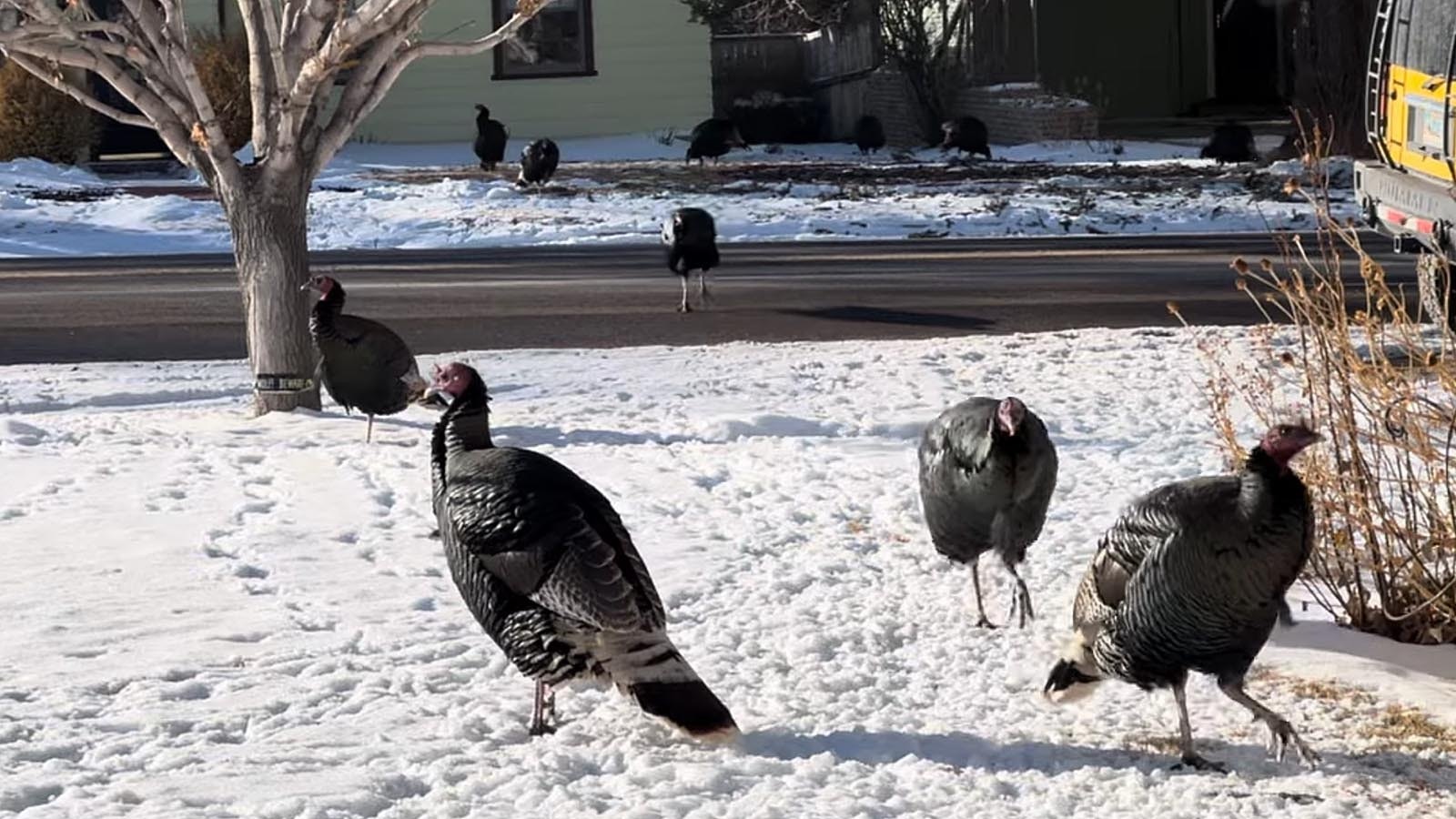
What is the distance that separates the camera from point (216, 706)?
566 cm

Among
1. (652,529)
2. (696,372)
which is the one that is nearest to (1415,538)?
(652,529)

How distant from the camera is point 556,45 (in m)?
33.4

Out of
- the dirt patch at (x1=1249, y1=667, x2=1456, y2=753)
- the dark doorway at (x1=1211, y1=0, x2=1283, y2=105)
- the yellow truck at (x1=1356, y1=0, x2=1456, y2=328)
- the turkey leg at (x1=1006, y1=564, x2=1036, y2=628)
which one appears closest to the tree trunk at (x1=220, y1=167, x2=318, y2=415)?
the turkey leg at (x1=1006, y1=564, x2=1036, y2=628)

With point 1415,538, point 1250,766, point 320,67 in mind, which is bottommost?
point 1250,766

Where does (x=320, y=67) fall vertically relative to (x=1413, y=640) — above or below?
above

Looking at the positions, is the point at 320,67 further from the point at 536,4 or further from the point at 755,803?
the point at 755,803

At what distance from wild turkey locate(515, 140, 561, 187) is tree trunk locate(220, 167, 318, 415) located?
45.3ft

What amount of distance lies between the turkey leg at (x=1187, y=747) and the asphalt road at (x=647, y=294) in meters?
7.95

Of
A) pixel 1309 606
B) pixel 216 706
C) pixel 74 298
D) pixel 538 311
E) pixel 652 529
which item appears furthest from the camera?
pixel 74 298

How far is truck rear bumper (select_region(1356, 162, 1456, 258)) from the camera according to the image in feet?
33.3

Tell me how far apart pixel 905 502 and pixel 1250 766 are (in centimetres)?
318

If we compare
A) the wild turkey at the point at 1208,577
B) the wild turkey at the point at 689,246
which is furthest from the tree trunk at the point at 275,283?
the wild turkey at the point at 1208,577

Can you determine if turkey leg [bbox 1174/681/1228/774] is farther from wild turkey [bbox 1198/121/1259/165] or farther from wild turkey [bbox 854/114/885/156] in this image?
wild turkey [bbox 854/114/885/156]

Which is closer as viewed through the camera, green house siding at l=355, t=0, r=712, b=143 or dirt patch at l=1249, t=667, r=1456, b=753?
dirt patch at l=1249, t=667, r=1456, b=753
